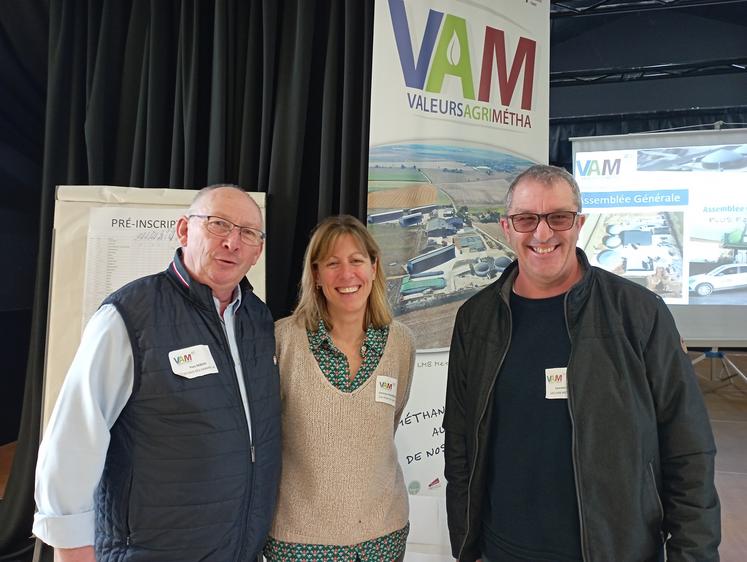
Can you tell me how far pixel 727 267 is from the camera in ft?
16.0

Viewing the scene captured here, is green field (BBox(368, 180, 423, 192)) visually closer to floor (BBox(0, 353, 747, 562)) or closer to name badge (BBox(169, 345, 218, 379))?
name badge (BBox(169, 345, 218, 379))

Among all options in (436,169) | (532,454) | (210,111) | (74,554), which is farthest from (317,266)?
(210,111)

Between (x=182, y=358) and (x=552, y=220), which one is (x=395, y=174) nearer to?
(x=552, y=220)

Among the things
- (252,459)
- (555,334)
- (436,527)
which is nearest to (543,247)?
(555,334)

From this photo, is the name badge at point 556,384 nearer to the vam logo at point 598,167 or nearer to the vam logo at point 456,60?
the vam logo at point 456,60

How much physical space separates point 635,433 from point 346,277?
853 millimetres

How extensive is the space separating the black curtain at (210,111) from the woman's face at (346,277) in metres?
0.98

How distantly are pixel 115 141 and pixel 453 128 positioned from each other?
1816mm

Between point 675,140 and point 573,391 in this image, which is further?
point 675,140

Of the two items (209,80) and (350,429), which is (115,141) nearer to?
(209,80)

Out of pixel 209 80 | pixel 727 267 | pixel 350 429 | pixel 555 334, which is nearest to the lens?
pixel 555 334

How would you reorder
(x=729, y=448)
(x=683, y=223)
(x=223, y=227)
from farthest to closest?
1. (x=683, y=223)
2. (x=729, y=448)
3. (x=223, y=227)

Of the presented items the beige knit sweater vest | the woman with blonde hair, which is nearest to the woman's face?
the woman with blonde hair

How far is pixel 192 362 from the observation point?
1229mm
